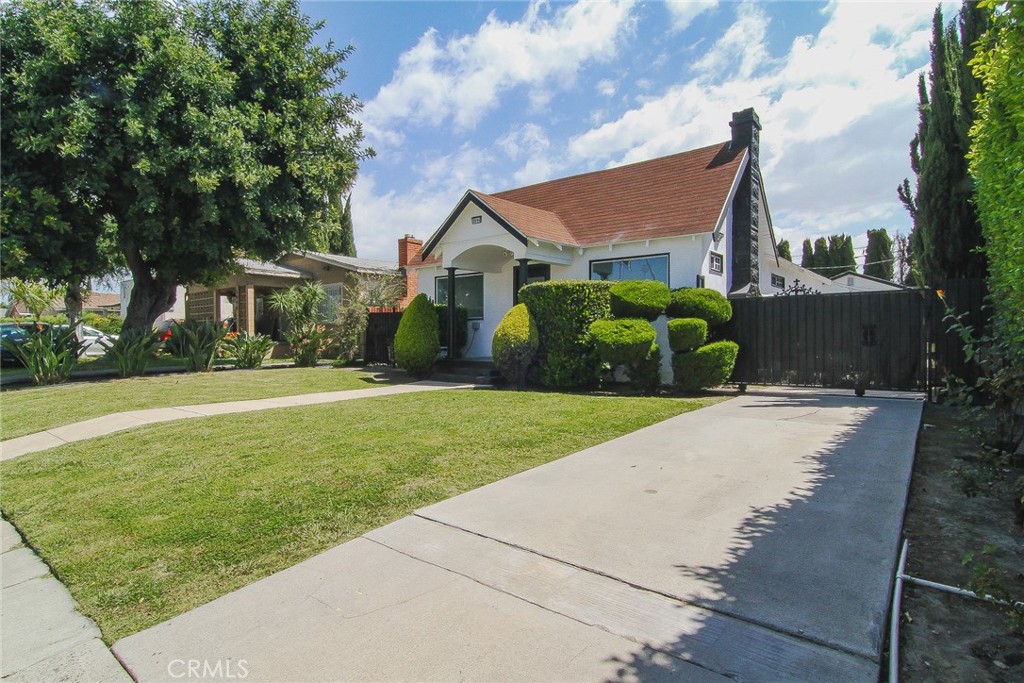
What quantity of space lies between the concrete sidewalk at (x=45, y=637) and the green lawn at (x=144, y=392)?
16.9ft

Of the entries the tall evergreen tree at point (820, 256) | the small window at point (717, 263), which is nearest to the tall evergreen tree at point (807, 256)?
the tall evergreen tree at point (820, 256)

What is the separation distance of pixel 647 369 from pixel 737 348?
71.1 inches

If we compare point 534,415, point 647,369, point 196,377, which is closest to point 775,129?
point 647,369

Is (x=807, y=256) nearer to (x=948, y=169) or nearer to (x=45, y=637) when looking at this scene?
(x=948, y=169)

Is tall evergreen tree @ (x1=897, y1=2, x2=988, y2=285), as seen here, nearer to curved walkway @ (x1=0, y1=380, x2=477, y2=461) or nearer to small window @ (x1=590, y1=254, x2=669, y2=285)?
small window @ (x1=590, y1=254, x2=669, y2=285)

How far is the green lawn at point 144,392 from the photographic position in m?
7.95

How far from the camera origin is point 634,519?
3.79 metres

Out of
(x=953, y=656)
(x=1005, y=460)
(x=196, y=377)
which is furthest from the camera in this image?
(x=196, y=377)

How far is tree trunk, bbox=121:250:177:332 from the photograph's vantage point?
14.7 m

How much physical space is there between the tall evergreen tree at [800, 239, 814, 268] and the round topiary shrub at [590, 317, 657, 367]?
3009 centimetres

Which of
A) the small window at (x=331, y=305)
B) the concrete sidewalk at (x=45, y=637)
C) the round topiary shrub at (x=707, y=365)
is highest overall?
the small window at (x=331, y=305)

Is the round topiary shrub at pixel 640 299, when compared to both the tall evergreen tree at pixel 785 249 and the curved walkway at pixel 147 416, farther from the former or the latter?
the tall evergreen tree at pixel 785 249

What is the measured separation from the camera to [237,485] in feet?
15.0

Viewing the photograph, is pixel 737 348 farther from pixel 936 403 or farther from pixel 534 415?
pixel 534 415
